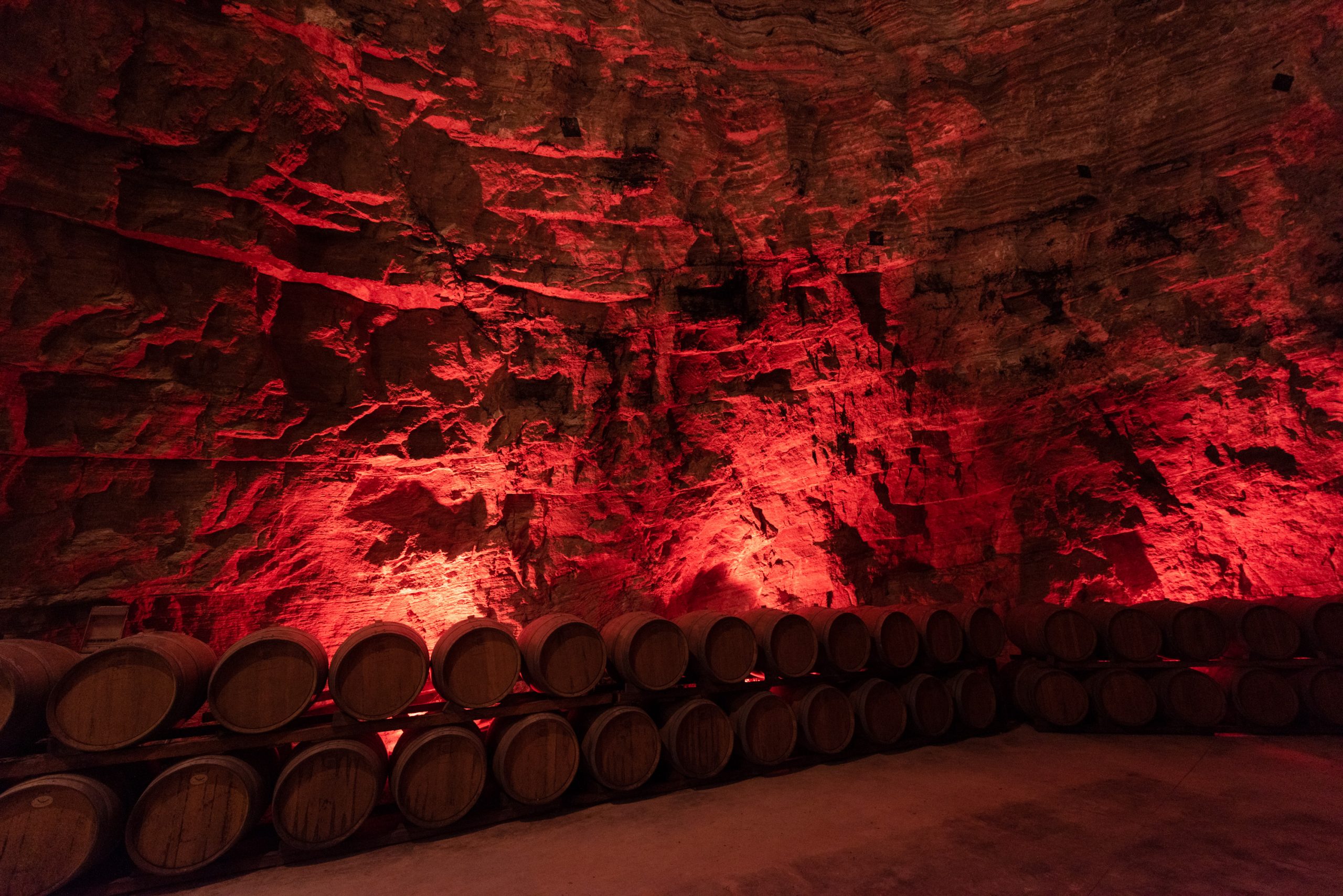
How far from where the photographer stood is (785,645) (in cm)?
504

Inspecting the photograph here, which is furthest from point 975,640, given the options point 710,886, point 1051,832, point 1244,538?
point 710,886

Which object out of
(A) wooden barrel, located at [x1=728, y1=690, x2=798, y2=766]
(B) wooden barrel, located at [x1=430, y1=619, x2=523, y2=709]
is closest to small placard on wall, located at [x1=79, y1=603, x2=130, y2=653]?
(B) wooden barrel, located at [x1=430, y1=619, x2=523, y2=709]

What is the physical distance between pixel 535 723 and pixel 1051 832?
9.83 ft

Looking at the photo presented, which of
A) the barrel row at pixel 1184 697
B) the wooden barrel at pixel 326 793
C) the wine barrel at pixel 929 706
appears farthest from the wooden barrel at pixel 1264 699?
the wooden barrel at pixel 326 793

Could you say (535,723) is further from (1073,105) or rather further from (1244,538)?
(1073,105)

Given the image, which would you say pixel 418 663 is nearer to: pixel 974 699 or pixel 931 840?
pixel 931 840

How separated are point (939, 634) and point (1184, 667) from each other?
1.98 metres

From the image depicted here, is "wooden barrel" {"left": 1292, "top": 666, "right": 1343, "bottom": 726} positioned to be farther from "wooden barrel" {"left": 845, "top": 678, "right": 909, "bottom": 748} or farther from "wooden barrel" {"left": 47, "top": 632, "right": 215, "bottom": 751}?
"wooden barrel" {"left": 47, "top": 632, "right": 215, "bottom": 751}

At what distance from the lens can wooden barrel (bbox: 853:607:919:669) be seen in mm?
5289

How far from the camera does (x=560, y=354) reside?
19.8 feet

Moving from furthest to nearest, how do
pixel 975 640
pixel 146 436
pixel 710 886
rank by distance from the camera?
pixel 975 640 → pixel 146 436 → pixel 710 886

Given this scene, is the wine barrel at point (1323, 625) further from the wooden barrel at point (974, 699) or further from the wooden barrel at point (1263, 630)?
the wooden barrel at point (974, 699)

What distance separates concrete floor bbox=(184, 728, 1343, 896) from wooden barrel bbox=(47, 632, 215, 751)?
0.90m

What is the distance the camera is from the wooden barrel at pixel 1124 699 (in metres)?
5.22
